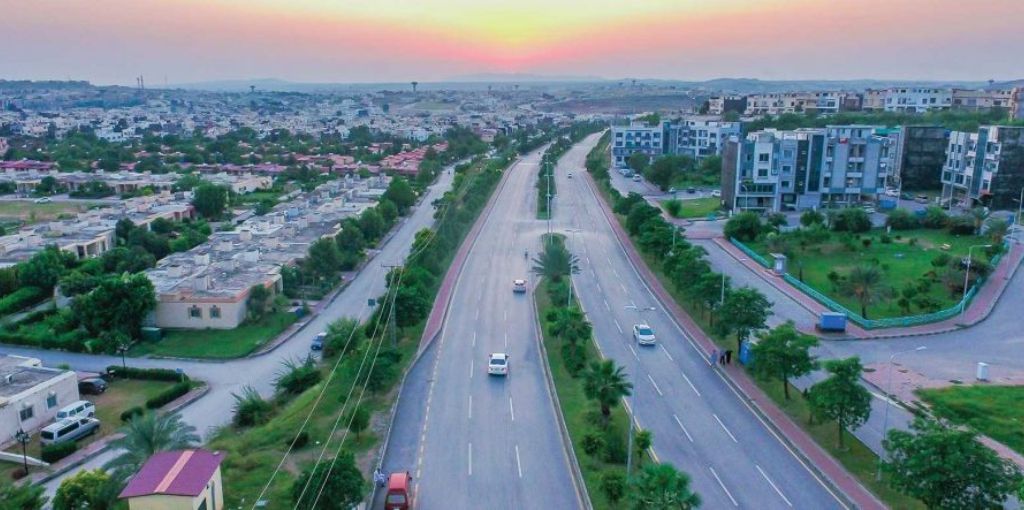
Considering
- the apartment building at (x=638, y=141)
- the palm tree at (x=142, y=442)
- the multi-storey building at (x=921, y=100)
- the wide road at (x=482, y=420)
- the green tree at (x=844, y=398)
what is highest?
the multi-storey building at (x=921, y=100)

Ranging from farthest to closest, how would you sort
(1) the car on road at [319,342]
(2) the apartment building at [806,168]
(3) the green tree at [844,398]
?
(2) the apartment building at [806,168] → (1) the car on road at [319,342] → (3) the green tree at [844,398]

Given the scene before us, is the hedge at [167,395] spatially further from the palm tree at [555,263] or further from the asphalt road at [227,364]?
the palm tree at [555,263]

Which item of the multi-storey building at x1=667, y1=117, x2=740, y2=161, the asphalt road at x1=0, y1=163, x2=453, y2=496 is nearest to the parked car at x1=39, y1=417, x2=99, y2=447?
the asphalt road at x1=0, y1=163, x2=453, y2=496

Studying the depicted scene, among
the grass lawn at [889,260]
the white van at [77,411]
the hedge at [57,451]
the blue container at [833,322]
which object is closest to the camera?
the hedge at [57,451]

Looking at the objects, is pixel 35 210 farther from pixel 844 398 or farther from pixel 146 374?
pixel 844 398

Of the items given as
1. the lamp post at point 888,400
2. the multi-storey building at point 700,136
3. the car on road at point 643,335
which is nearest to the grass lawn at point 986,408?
the lamp post at point 888,400

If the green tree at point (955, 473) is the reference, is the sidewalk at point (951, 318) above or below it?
below

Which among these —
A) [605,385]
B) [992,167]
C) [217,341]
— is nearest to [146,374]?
[217,341]
